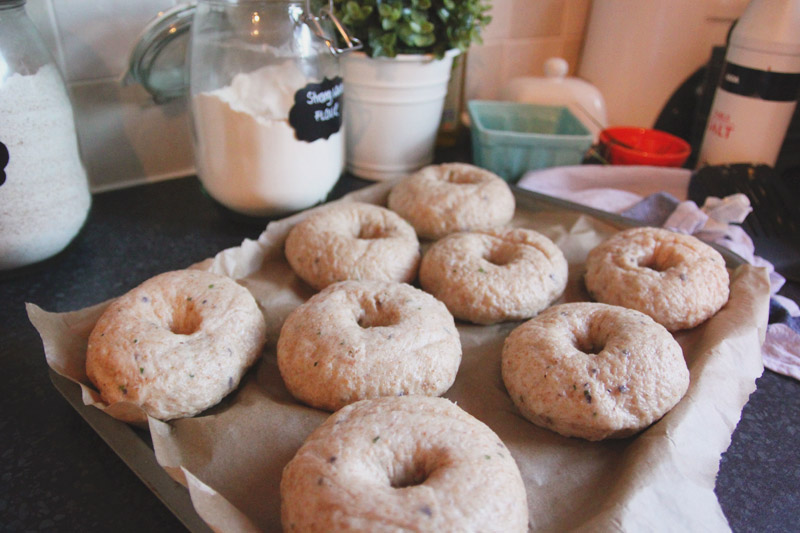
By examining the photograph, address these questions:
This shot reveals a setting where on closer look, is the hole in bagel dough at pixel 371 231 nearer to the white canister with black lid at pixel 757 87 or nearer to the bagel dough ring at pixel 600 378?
the bagel dough ring at pixel 600 378

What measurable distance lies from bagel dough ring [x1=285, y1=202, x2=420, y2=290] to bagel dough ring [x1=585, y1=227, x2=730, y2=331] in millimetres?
436

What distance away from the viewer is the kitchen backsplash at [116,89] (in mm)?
1489

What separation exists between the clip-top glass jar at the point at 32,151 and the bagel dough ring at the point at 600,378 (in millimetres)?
1016

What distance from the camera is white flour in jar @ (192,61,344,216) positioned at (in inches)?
53.9

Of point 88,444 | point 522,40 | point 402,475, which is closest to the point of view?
point 402,475

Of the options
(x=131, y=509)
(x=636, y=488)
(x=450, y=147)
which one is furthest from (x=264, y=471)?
(x=450, y=147)

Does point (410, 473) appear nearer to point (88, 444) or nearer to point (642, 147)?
point (88, 444)

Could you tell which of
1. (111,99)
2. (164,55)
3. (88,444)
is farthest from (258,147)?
(88,444)

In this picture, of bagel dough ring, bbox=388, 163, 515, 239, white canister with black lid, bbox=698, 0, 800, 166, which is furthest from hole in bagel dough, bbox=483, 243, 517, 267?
white canister with black lid, bbox=698, 0, 800, 166

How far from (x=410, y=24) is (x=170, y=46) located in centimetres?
65

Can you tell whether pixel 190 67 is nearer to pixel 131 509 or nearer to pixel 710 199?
pixel 131 509

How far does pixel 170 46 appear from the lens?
5.15ft

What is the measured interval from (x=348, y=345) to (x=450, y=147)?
4.38 ft

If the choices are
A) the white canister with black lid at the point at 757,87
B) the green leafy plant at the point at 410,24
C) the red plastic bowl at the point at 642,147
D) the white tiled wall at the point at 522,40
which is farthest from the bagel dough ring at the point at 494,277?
the white tiled wall at the point at 522,40
